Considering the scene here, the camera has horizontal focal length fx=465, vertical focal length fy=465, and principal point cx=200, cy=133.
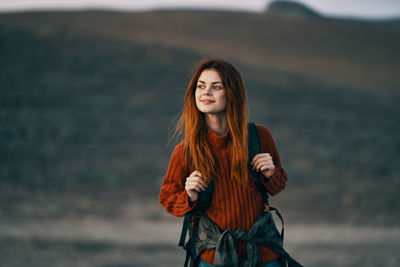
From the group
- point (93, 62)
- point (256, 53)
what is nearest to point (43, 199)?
point (93, 62)

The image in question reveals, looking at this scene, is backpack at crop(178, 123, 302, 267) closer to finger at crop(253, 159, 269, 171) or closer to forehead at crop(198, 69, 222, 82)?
finger at crop(253, 159, 269, 171)

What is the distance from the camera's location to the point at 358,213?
1175cm

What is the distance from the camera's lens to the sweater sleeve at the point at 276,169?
6.80ft

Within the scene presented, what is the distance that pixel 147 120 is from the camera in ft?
60.8

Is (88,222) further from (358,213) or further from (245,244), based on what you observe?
(245,244)

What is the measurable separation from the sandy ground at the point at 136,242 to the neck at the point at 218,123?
225 inches

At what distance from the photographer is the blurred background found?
8.73 m

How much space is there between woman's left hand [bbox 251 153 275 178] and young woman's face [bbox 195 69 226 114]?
0.28m

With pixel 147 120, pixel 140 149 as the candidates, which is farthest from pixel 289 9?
pixel 140 149

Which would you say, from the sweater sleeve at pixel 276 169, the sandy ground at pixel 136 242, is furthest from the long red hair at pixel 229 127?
the sandy ground at pixel 136 242

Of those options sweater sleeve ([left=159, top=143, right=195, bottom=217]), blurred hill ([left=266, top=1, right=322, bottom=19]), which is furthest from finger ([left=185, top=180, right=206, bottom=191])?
blurred hill ([left=266, top=1, right=322, bottom=19])

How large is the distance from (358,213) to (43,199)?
26.5ft

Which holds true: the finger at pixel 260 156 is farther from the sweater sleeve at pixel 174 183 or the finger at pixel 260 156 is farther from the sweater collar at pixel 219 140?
the sweater sleeve at pixel 174 183

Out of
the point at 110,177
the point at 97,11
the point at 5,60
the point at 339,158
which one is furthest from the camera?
the point at 97,11
